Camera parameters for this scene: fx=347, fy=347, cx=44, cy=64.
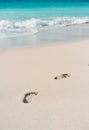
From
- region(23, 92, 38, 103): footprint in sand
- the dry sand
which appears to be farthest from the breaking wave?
region(23, 92, 38, 103): footprint in sand

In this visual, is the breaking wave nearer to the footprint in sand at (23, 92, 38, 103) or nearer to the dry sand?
the dry sand

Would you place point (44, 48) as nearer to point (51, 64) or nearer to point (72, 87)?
point (51, 64)

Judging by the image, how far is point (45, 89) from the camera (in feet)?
13.5

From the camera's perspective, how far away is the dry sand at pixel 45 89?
3.26 m

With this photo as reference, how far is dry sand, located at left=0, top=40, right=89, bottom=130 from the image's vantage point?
3.26m

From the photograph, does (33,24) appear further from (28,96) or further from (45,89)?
(28,96)

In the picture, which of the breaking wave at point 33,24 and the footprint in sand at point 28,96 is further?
the breaking wave at point 33,24

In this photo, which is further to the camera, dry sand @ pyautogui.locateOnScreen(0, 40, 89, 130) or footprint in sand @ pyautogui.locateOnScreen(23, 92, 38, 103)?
footprint in sand @ pyautogui.locateOnScreen(23, 92, 38, 103)

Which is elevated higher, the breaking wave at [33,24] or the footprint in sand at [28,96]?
the footprint in sand at [28,96]

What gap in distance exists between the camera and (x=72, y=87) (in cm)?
412

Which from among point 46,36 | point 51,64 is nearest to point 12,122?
point 51,64

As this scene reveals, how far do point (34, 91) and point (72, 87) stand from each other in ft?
1.51

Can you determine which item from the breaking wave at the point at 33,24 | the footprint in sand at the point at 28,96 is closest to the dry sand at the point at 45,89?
the footprint in sand at the point at 28,96

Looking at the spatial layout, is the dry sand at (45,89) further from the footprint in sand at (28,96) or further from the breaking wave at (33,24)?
the breaking wave at (33,24)
